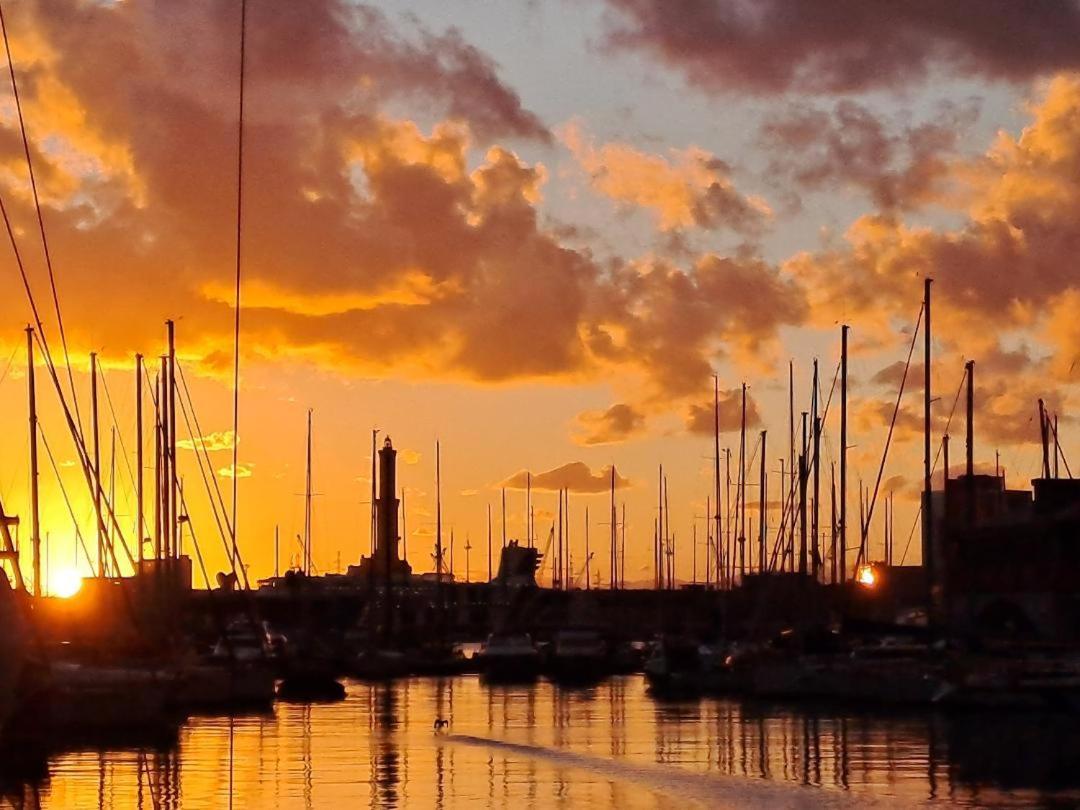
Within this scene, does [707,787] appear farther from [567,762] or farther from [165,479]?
[165,479]

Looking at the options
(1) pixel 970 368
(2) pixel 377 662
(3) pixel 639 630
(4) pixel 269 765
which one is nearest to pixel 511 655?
(2) pixel 377 662

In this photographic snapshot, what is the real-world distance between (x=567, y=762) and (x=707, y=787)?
702 cm

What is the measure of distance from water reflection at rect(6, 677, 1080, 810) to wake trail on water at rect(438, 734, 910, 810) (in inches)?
2.3

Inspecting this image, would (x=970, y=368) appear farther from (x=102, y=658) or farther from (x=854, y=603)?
(x=102, y=658)

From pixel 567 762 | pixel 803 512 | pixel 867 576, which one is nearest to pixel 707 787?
pixel 567 762

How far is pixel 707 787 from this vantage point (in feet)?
128

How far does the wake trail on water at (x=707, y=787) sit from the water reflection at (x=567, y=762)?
2.3 inches

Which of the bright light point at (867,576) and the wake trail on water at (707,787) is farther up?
the bright light point at (867,576)

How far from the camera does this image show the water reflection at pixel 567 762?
37031 millimetres

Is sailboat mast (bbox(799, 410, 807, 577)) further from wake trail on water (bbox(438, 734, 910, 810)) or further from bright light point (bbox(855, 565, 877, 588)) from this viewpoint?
wake trail on water (bbox(438, 734, 910, 810))

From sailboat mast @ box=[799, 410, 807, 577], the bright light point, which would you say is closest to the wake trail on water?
the bright light point

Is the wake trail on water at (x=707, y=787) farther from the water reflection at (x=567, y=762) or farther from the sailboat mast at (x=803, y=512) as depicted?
the sailboat mast at (x=803, y=512)

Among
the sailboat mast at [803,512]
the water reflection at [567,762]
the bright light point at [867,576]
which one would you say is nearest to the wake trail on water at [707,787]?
the water reflection at [567,762]

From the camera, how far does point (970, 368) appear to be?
259 ft
